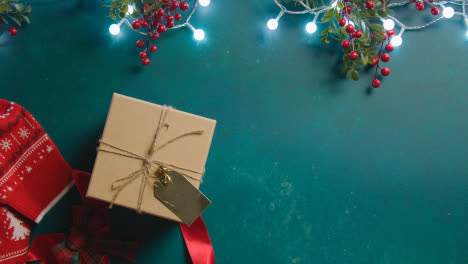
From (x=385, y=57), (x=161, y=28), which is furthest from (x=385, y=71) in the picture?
(x=161, y=28)

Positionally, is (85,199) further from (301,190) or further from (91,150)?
(301,190)

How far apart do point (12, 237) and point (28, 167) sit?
0.22 m

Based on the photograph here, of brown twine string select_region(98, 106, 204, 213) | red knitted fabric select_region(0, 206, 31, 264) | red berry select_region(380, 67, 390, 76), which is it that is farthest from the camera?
red berry select_region(380, 67, 390, 76)

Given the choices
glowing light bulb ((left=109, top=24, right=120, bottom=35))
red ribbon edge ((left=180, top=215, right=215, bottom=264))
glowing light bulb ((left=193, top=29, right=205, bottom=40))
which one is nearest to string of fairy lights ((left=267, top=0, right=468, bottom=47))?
glowing light bulb ((left=193, top=29, right=205, bottom=40))

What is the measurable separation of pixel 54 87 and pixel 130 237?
550mm

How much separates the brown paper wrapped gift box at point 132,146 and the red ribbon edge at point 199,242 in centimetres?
22

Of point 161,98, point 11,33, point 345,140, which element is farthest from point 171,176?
point 11,33

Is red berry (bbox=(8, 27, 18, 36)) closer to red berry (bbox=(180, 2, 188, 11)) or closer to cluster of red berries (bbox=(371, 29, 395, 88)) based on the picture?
red berry (bbox=(180, 2, 188, 11))

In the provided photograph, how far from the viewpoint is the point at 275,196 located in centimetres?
123

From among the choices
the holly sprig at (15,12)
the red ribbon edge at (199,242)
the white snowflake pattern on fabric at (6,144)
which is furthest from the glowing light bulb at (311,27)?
the white snowflake pattern on fabric at (6,144)

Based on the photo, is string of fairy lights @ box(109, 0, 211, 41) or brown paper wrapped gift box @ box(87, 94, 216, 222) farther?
string of fairy lights @ box(109, 0, 211, 41)

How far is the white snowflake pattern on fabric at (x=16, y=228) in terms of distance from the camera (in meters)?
1.11

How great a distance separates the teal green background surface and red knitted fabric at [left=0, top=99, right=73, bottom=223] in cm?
4

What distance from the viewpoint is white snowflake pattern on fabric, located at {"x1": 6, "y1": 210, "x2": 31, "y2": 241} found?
111 cm
